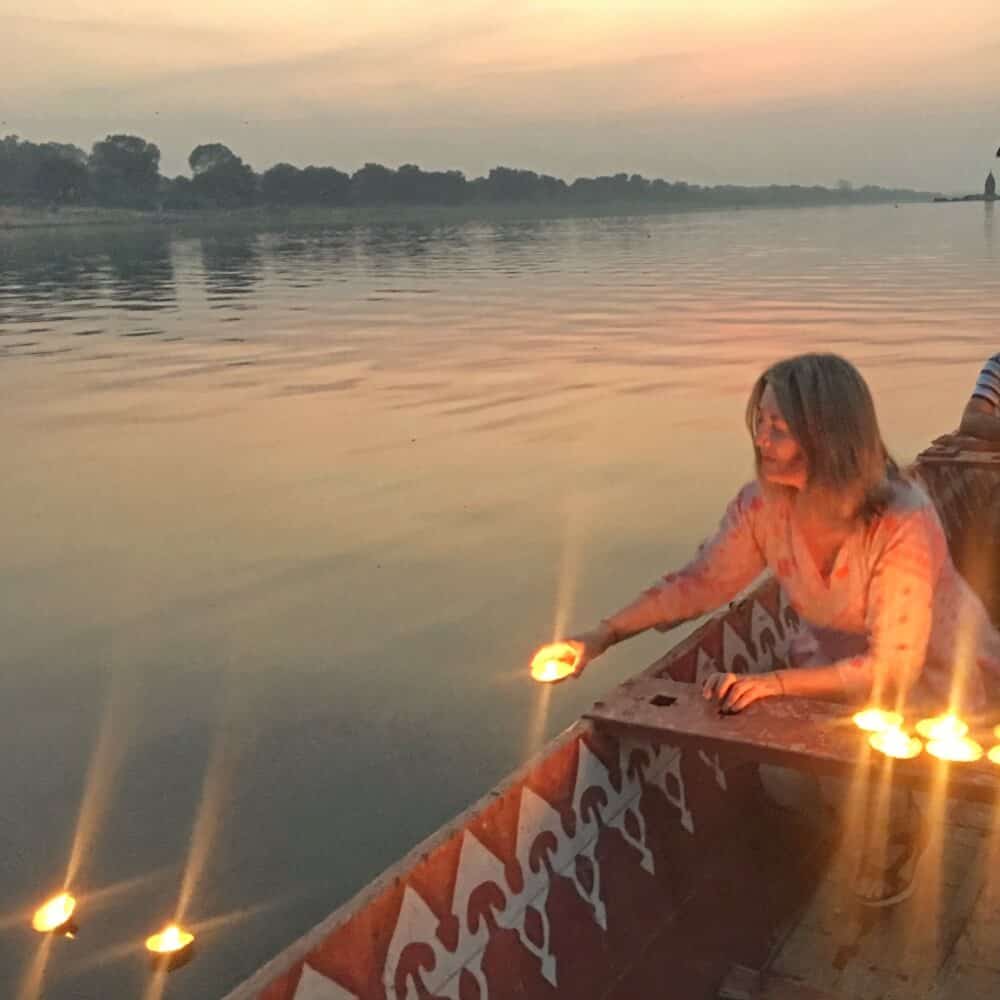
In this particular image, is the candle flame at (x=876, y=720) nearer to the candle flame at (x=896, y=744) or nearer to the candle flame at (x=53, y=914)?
the candle flame at (x=896, y=744)

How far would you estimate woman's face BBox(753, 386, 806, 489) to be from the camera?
3.36 m

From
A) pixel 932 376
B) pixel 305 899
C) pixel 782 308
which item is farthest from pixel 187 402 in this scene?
pixel 782 308

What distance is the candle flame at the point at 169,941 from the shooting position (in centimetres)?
471

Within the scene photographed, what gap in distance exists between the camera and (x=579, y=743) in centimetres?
357

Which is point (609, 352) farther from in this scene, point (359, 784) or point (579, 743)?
point (579, 743)

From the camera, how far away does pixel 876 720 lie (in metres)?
3.28

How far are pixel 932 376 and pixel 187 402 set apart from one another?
1136cm

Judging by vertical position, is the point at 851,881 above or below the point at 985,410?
below

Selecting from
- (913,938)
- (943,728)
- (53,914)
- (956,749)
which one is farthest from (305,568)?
(956,749)

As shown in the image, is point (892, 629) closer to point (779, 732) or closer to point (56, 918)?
point (779, 732)

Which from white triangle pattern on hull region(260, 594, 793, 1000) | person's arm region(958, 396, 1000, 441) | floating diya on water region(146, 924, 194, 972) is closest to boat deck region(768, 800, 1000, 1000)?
white triangle pattern on hull region(260, 594, 793, 1000)

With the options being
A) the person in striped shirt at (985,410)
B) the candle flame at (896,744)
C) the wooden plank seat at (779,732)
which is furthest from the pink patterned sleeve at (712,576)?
the person in striped shirt at (985,410)

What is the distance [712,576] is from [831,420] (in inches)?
34.8

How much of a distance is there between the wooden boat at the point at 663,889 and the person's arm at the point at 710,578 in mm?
222
